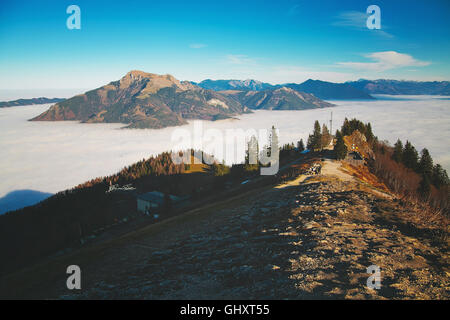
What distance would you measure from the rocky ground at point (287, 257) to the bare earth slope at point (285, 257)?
7 cm

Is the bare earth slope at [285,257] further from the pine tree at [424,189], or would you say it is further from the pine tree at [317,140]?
the pine tree at [317,140]

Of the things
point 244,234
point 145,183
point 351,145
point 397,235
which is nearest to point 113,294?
point 244,234

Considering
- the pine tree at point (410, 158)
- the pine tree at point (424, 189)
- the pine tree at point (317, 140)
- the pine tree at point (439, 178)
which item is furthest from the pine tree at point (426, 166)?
the pine tree at point (317, 140)

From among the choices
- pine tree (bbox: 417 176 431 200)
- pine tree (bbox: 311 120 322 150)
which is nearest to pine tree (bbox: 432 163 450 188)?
pine tree (bbox: 417 176 431 200)

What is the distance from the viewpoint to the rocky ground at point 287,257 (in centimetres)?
1414

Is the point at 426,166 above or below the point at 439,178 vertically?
above

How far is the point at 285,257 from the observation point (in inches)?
688

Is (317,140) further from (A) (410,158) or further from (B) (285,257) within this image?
(B) (285,257)

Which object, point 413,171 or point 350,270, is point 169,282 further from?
point 413,171

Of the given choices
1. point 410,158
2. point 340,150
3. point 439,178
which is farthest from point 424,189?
point 340,150

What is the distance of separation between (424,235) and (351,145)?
177 ft

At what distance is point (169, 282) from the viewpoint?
17.2 m

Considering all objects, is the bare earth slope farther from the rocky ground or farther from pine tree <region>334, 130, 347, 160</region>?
pine tree <region>334, 130, 347, 160</region>

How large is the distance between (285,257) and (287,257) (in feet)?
0.46
